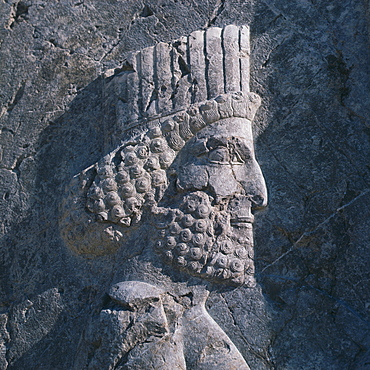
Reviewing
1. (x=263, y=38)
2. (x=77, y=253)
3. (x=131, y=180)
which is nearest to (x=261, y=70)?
(x=263, y=38)

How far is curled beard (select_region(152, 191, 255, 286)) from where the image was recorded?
274 cm

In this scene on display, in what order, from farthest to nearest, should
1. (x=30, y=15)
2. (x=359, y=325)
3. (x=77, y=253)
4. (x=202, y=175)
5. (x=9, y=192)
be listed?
(x=30, y=15)
(x=9, y=192)
(x=77, y=253)
(x=202, y=175)
(x=359, y=325)

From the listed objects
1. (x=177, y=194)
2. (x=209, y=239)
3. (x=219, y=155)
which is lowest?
(x=209, y=239)

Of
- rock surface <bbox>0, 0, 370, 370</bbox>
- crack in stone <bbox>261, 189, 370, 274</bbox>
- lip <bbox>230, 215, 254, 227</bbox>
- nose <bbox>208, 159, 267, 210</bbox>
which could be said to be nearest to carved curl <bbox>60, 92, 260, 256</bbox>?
rock surface <bbox>0, 0, 370, 370</bbox>

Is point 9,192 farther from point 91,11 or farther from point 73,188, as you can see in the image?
point 91,11

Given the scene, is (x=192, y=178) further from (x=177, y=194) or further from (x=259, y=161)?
(x=259, y=161)

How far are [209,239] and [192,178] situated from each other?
288 millimetres

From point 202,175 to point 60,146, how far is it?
0.86 meters

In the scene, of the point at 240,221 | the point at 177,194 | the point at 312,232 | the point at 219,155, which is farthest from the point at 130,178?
the point at 312,232

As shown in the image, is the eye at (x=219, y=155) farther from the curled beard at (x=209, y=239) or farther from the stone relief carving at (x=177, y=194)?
the curled beard at (x=209, y=239)

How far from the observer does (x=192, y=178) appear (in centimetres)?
283

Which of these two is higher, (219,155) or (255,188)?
(219,155)

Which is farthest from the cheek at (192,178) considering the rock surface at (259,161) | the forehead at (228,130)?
the rock surface at (259,161)

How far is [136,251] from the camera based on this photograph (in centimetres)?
284
